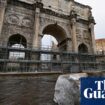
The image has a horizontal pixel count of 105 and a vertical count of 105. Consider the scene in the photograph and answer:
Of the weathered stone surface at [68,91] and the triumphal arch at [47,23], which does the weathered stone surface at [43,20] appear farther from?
the weathered stone surface at [68,91]

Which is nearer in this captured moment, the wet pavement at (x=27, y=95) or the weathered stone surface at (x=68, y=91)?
the weathered stone surface at (x=68, y=91)

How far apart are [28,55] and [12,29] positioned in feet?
14.3

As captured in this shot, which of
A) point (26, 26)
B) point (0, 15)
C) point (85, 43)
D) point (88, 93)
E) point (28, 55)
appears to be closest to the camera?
point (88, 93)

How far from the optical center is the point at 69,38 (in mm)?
23594

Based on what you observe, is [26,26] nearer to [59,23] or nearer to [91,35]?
[59,23]

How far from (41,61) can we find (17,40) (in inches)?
245

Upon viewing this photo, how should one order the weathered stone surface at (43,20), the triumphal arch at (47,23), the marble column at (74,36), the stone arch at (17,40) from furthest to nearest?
the marble column at (74,36) < the stone arch at (17,40) < the triumphal arch at (47,23) < the weathered stone surface at (43,20)

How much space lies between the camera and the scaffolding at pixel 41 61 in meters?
17.5

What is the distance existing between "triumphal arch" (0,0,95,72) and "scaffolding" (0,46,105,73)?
2.98ft

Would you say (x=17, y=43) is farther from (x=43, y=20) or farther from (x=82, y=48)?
(x=82, y=48)

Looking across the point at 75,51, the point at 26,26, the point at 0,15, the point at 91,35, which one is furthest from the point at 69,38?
the point at 0,15

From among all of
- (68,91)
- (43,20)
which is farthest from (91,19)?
(68,91)

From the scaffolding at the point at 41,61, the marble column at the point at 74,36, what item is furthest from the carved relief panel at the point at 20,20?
the marble column at the point at 74,36

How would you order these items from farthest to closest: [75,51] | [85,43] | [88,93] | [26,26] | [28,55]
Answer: [85,43], [75,51], [26,26], [28,55], [88,93]
